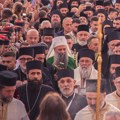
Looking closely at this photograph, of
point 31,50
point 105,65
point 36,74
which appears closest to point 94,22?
point 105,65

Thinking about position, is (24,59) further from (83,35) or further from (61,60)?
(83,35)

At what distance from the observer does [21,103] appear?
900 centimetres

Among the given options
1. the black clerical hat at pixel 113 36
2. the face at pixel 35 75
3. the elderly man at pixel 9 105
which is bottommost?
the elderly man at pixel 9 105

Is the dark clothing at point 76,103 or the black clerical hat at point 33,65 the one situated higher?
the black clerical hat at point 33,65

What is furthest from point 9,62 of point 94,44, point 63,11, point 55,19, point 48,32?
point 63,11

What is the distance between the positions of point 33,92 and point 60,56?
7.89 feet

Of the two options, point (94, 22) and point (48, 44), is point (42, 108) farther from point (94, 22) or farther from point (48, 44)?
point (94, 22)

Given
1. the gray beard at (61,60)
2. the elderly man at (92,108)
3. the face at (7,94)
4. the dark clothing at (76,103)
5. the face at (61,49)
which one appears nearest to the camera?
the face at (7,94)

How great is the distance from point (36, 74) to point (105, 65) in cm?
274

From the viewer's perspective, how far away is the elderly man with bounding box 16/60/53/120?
9.76 meters

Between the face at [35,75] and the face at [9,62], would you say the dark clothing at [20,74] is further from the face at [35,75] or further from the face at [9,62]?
the face at [35,75]

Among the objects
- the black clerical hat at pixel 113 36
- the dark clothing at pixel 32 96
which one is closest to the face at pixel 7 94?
the dark clothing at pixel 32 96

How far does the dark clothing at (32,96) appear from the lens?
9750mm

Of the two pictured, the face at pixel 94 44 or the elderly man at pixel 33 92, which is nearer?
the elderly man at pixel 33 92
